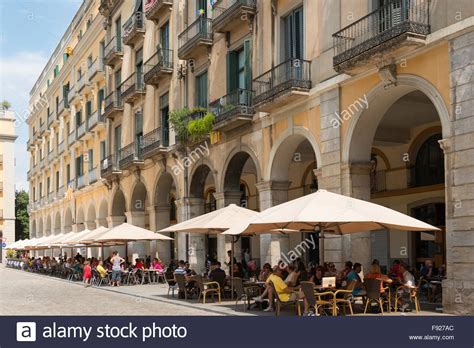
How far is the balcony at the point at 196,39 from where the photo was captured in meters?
24.7

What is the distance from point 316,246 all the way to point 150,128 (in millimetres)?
10250

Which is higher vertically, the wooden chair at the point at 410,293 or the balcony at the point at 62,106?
the balcony at the point at 62,106

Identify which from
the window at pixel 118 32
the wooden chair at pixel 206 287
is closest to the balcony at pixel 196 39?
the wooden chair at pixel 206 287

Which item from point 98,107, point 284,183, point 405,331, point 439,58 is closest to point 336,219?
point 405,331

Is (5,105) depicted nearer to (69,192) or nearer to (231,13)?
(69,192)

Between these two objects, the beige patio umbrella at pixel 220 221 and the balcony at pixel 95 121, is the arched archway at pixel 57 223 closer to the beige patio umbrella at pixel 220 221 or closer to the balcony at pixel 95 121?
the balcony at pixel 95 121

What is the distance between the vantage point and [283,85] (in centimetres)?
1931

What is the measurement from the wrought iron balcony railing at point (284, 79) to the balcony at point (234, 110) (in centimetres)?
102

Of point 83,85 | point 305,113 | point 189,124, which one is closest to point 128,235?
point 189,124

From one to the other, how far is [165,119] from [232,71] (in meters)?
7.26

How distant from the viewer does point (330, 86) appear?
18.1 meters

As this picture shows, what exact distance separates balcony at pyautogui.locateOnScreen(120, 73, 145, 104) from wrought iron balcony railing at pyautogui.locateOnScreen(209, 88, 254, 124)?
9.35 meters

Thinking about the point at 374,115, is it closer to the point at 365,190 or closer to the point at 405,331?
the point at 365,190

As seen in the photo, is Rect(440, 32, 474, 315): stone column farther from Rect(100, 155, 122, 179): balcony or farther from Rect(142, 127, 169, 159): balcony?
Rect(100, 155, 122, 179): balcony
